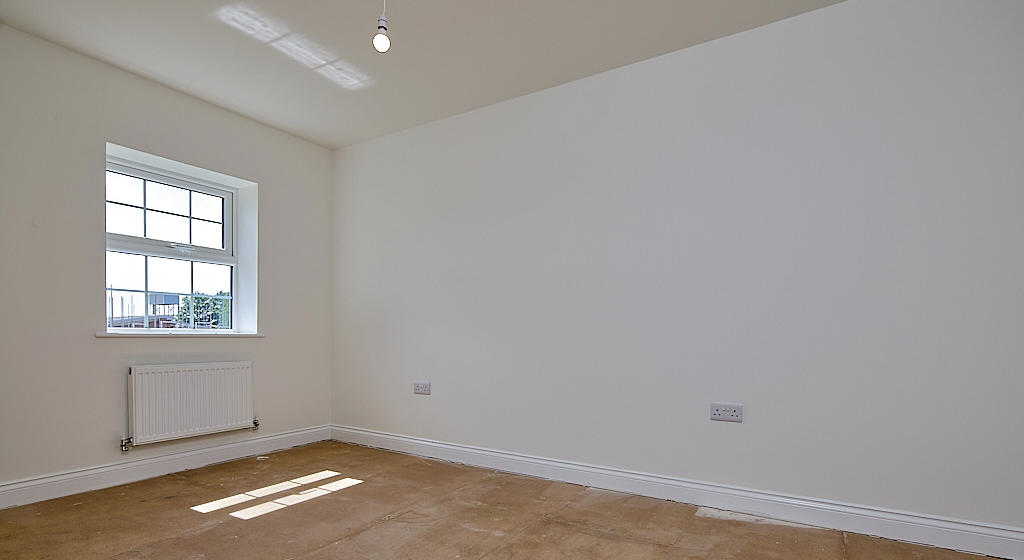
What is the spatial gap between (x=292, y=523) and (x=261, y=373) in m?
1.84

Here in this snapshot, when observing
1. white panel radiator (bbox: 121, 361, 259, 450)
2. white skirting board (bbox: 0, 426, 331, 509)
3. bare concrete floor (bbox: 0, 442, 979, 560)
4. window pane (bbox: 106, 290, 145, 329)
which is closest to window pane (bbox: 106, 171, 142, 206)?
window pane (bbox: 106, 290, 145, 329)

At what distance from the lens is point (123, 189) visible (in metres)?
3.68

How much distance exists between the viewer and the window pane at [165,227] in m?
3.81

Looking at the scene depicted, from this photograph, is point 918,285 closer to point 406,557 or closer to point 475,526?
point 475,526

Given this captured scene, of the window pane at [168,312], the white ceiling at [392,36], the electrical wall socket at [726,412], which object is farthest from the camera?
the window pane at [168,312]

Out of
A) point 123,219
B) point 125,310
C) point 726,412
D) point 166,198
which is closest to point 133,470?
point 125,310

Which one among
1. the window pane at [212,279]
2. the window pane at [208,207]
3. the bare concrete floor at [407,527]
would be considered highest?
the window pane at [208,207]

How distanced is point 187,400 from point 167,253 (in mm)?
1064

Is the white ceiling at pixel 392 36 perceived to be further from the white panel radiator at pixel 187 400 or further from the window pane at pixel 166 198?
the white panel radiator at pixel 187 400

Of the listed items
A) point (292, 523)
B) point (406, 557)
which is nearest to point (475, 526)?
point (406, 557)

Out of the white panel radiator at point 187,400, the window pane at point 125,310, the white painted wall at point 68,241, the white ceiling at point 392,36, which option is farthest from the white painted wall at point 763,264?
the window pane at point 125,310

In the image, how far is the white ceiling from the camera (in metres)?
2.79

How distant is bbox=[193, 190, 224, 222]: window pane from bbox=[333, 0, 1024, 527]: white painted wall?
170cm

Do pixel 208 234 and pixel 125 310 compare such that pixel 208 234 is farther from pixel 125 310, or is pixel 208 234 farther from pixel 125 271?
pixel 125 310
